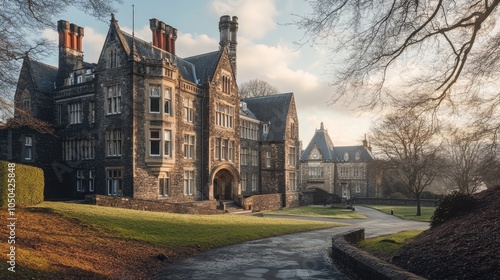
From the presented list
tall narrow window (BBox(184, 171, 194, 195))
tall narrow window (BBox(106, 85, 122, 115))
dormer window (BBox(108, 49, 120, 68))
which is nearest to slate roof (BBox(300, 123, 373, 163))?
tall narrow window (BBox(184, 171, 194, 195))

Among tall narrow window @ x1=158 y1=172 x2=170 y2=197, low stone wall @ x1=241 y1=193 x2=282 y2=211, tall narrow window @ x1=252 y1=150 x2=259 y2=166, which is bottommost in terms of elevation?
low stone wall @ x1=241 y1=193 x2=282 y2=211

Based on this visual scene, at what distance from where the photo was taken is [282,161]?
44344 mm

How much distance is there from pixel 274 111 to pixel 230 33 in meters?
10.9

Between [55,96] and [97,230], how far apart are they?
21340 millimetres

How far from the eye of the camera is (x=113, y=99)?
26.7 metres

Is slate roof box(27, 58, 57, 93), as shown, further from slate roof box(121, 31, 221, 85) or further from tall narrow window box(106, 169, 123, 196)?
tall narrow window box(106, 169, 123, 196)

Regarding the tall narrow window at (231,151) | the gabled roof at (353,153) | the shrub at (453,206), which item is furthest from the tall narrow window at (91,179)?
the gabled roof at (353,153)

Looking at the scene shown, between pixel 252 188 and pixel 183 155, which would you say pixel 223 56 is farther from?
pixel 252 188

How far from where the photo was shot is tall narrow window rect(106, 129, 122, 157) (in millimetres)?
26473

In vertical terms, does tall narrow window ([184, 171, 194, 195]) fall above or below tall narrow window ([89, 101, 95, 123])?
below

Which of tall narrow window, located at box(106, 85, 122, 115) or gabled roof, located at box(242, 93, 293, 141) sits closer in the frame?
tall narrow window, located at box(106, 85, 122, 115)

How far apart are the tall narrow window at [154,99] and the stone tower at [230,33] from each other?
15.4 m

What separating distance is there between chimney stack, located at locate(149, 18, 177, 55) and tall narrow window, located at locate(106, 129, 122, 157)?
9576 millimetres

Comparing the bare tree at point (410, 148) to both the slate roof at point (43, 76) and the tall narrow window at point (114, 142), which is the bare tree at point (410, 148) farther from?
the slate roof at point (43, 76)
